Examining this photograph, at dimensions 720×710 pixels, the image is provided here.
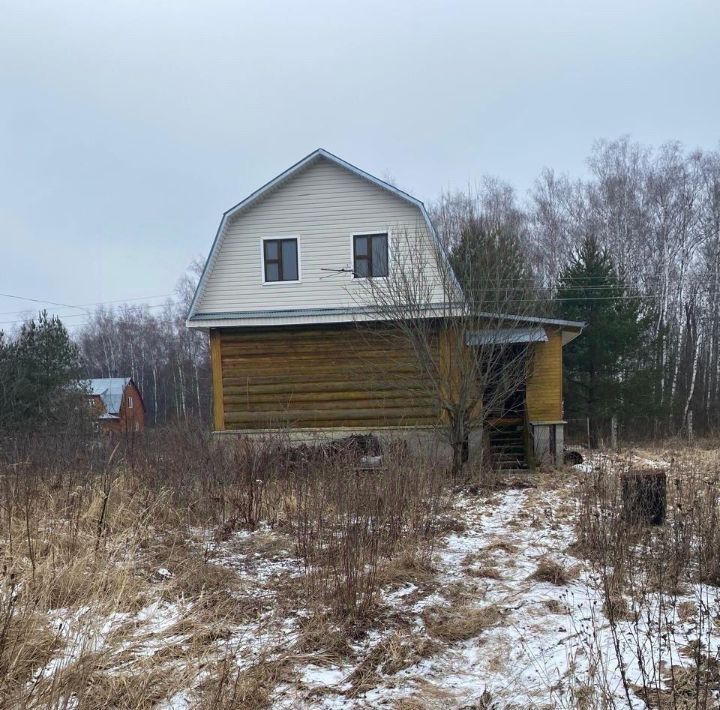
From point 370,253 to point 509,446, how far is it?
224 inches

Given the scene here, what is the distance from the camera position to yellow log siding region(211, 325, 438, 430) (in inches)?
497

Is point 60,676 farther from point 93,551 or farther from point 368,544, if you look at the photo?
point 368,544

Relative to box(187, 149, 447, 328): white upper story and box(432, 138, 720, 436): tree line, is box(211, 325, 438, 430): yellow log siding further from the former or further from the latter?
box(432, 138, 720, 436): tree line

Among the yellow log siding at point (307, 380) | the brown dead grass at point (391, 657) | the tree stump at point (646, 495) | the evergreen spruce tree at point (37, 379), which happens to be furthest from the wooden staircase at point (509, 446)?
the evergreen spruce tree at point (37, 379)

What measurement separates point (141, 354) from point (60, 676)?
2043 inches

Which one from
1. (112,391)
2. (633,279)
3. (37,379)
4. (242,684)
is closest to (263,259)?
(37,379)

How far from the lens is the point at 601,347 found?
20.2m

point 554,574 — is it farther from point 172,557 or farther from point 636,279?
point 636,279

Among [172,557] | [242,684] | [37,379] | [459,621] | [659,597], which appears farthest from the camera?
[37,379]

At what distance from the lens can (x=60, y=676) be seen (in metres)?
2.75

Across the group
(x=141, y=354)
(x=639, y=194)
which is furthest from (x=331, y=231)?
(x=141, y=354)

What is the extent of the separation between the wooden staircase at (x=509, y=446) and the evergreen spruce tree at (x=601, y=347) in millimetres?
7359

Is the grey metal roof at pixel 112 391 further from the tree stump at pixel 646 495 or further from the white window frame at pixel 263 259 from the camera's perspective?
the tree stump at pixel 646 495

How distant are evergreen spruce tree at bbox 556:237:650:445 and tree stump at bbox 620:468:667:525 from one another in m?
14.9
